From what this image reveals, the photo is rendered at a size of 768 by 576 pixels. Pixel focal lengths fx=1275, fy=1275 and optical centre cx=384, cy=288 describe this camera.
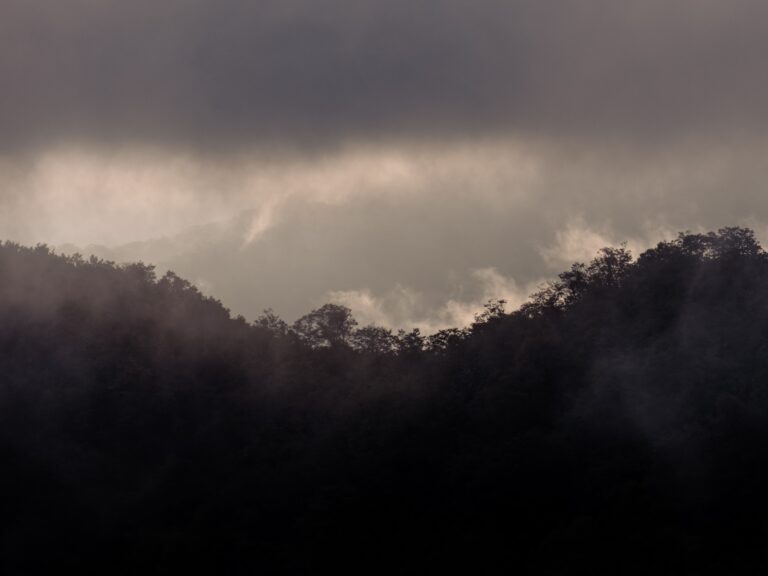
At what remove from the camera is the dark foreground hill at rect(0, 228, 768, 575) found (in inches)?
2035

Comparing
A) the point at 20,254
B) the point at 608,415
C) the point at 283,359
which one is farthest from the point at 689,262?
the point at 20,254

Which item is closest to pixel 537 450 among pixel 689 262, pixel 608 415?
pixel 608 415

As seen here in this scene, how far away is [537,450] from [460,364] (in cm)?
1071

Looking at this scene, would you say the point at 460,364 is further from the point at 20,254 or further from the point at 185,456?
the point at 20,254

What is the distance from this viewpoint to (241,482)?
59.7 meters

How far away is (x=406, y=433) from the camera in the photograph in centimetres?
5984

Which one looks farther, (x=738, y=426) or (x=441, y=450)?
(x=441, y=450)

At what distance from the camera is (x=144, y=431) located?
64.8m

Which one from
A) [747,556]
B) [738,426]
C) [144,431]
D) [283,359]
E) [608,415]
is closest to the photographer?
[747,556]

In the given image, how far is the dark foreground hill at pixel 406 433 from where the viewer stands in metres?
51.7

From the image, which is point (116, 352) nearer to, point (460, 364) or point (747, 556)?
point (460, 364)

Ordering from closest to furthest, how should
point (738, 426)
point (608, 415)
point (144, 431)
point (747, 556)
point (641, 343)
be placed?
point (747, 556), point (738, 426), point (608, 415), point (641, 343), point (144, 431)

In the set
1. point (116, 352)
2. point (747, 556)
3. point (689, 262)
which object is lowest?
point (747, 556)

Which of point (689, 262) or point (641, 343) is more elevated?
point (689, 262)
